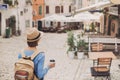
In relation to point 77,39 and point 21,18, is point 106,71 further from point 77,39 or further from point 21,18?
point 21,18

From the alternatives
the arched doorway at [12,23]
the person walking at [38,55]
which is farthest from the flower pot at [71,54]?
the arched doorway at [12,23]

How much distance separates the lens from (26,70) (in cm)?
541

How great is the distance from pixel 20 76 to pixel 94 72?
23.5ft

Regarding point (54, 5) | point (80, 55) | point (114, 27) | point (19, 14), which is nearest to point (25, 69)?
point (80, 55)

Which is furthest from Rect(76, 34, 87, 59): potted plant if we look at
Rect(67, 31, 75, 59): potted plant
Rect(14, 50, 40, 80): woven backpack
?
Rect(14, 50, 40, 80): woven backpack

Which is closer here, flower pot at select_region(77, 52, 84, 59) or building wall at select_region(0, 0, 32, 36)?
flower pot at select_region(77, 52, 84, 59)

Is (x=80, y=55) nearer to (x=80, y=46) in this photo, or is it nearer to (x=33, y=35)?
(x=80, y=46)

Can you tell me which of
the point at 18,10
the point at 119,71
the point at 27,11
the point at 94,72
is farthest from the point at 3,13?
the point at 94,72

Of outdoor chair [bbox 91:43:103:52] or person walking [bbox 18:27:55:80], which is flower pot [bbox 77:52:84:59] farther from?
person walking [bbox 18:27:55:80]

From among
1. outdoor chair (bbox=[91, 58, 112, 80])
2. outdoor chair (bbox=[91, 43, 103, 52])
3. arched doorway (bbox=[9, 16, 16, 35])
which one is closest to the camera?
outdoor chair (bbox=[91, 58, 112, 80])

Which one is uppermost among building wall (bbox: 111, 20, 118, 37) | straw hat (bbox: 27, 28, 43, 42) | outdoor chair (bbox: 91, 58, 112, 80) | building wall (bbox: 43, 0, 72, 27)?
building wall (bbox: 43, 0, 72, 27)

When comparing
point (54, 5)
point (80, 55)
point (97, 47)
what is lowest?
point (80, 55)

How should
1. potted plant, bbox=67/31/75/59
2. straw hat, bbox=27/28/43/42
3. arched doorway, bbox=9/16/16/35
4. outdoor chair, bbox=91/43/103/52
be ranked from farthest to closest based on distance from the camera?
arched doorway, bbox=9/16/16/35
potted plant, bbox=67/31/75/59
outdoor chair, bbox=91/43/103/52
straw hat, bbox=27/28/43/42

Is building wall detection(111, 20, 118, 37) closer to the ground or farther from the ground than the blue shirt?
closer to the ground
